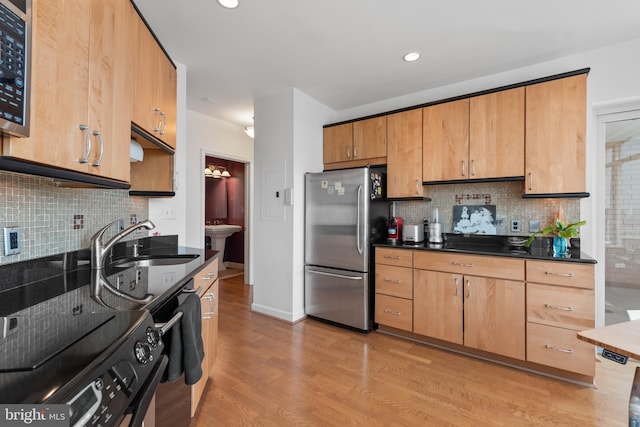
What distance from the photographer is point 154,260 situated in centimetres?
202

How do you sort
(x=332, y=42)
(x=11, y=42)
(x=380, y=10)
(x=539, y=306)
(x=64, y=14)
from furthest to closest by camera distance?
(x=332, y=42)
(x=539, y=306)
(x=380, y=10)
(x=64, y=14)
(x=11, y=42)

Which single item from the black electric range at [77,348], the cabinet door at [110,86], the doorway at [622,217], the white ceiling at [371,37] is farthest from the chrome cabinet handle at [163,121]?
the doorway at [622,217]

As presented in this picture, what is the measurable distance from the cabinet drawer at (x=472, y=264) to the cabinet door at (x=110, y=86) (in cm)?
238

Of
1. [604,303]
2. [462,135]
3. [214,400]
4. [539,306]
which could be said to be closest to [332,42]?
[462,135]

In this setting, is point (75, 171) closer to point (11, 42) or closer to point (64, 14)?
point (11, 42)

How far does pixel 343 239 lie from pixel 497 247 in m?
1.48

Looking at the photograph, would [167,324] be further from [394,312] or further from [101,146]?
[394,312]

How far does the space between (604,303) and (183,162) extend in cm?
394

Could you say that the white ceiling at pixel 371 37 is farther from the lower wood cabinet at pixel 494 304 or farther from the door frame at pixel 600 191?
the lower wood cabinet at pixel 494 304

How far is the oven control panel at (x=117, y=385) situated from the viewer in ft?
1.64

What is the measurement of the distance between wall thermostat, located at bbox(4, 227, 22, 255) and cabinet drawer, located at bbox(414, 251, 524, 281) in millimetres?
2656

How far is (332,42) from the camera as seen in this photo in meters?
2.37

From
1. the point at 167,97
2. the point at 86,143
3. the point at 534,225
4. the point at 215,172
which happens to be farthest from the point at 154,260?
the point at 215,172
